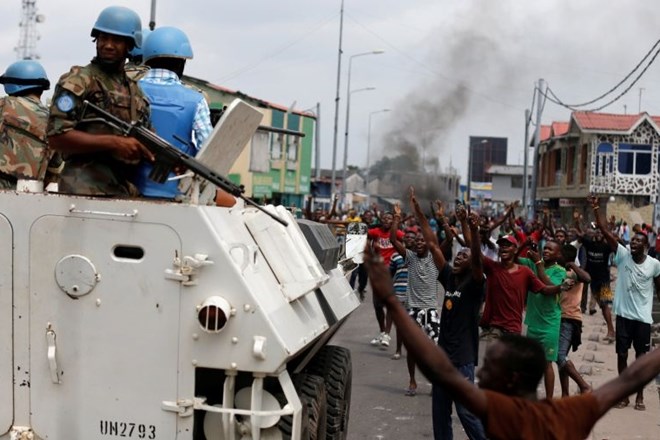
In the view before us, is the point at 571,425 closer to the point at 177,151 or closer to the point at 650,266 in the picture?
the point at 177,151

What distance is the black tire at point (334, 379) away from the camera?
6230 millimetres

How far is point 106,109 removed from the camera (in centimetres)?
520

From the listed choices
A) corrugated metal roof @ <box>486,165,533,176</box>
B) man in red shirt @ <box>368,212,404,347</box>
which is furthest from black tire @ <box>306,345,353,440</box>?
corrugated metal roof @ <box>486,165,533,176</box>

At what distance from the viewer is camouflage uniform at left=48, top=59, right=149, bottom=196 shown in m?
5.00

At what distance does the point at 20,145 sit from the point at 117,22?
1.38 metres

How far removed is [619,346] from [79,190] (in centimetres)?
697

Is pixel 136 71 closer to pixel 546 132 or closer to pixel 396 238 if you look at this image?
pixel 396 238

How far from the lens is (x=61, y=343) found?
4750 millimetres

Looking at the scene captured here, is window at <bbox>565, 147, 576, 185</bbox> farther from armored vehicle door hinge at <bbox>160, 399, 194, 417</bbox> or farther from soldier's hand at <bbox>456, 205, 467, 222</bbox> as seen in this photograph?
armored vehicle door hinge at <bbox>160, 399, 194, 417</bbox>

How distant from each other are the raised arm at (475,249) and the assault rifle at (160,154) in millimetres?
2648

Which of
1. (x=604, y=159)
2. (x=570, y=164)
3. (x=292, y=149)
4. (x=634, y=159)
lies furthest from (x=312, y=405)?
(x=570, y=164)

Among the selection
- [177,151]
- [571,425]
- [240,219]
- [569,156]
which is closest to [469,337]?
[240,219]

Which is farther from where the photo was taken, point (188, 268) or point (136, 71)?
point (136, 71)

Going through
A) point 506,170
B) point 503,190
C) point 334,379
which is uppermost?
point 506,170
